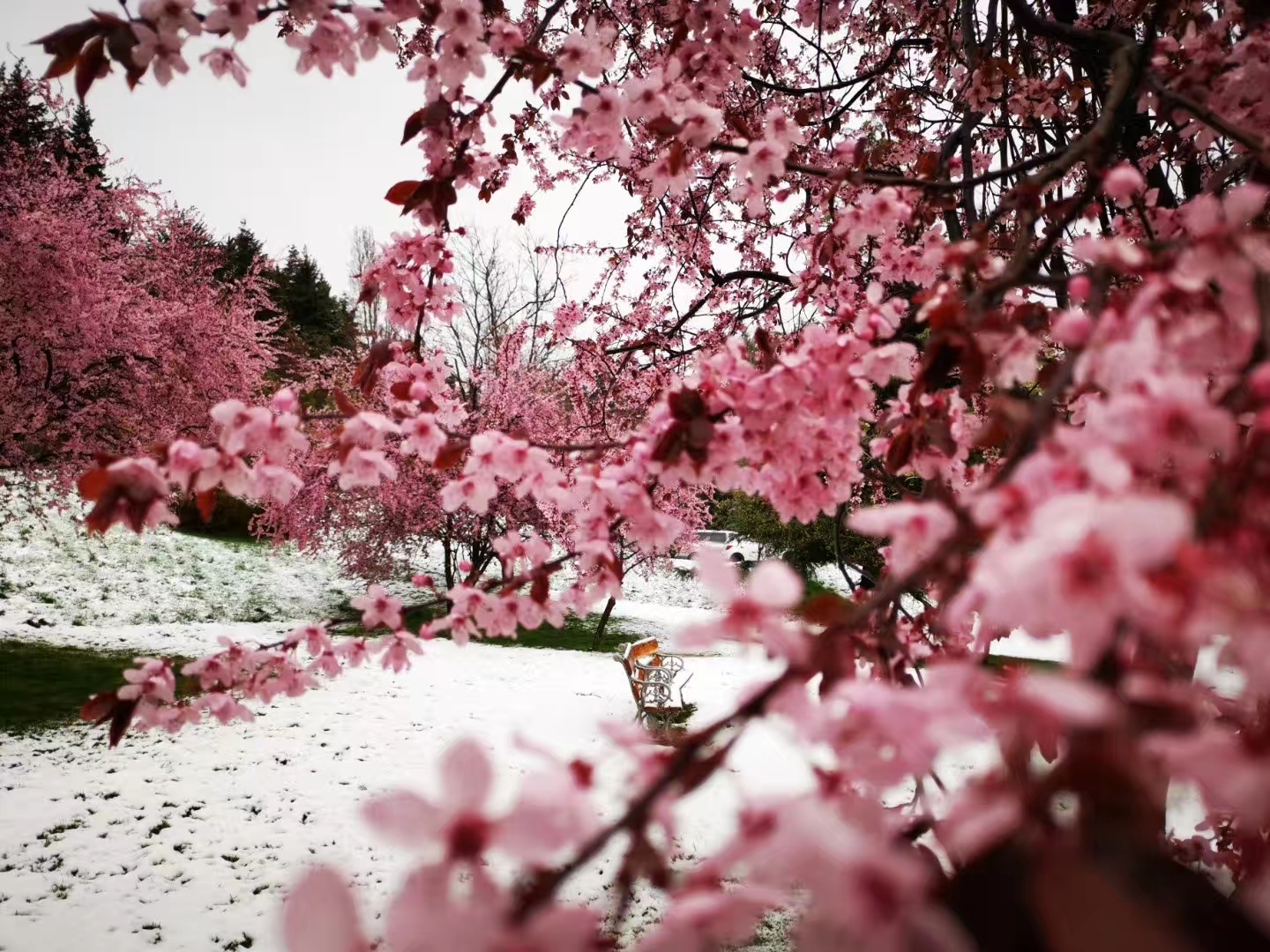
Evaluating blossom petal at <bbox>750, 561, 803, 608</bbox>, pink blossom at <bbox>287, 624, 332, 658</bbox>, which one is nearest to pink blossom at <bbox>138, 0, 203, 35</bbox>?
pink blossom at <bbox>287, 624, 332, 658</bbox>

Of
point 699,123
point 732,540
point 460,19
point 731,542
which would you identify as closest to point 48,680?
point 460,19

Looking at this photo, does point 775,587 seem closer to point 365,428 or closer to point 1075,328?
point 1075,328

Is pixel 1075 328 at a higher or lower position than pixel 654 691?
higher

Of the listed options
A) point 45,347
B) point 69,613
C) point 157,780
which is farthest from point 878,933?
point 69,613

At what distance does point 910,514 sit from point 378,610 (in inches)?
60.5

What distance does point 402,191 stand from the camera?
1.53m

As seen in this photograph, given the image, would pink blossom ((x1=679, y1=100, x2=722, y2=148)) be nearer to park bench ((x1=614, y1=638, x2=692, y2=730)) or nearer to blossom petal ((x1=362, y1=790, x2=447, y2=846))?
blossom petal ((x1=362, y1=790, x2=447, y2=846))

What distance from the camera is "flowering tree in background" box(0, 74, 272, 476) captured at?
623 cm

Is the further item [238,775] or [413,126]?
[238,775]

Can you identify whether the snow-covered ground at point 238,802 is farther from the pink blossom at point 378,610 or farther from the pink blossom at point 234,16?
the pink blossom at point 234,16

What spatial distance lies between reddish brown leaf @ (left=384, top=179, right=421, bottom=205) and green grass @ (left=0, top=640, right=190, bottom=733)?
6161mm

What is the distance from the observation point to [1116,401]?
53 centimetres

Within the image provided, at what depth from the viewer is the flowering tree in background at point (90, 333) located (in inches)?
245

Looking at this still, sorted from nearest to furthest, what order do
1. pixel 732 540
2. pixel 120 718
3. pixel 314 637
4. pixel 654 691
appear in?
pixel 120 718
pixel 314 637
pixel 654 691
pixel 732 540
